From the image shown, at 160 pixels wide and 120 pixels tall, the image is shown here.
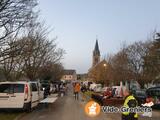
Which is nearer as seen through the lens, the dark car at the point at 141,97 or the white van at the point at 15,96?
the white van at the point at 15,96

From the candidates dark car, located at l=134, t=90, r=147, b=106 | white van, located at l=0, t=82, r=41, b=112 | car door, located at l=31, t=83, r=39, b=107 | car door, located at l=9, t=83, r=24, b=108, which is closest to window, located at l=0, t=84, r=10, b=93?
white van, located at l=0, t=82, r=41, b=112

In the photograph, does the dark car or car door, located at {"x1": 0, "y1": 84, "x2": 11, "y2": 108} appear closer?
car door, located at {"x1": 0, "y1": 84, "x2": 11, "y2": 108}

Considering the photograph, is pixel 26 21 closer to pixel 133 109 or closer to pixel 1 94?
pixel 1 94

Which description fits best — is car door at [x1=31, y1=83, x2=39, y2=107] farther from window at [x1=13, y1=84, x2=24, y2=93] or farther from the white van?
window at [x1=13, y1=84, x2=24, y2=93]

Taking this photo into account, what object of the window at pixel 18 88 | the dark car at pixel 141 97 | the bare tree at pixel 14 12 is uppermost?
the bare tree at pixel 14 12

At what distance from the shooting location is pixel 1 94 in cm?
2234

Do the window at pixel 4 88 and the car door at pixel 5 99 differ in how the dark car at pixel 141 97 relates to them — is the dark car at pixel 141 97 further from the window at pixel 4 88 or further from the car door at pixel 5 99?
the car door at pixel 5 99

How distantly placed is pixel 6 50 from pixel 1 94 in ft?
10.8

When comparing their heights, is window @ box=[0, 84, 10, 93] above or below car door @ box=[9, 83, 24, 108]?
above

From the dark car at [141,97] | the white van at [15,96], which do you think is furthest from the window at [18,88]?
the dark car at [141,97]

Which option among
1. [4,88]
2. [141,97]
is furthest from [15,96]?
[141,97]

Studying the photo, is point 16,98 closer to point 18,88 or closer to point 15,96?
point 15,96

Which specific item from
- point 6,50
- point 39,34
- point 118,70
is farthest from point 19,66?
point 118,70

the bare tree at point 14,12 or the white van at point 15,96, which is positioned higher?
the bare tree at point 14,12
